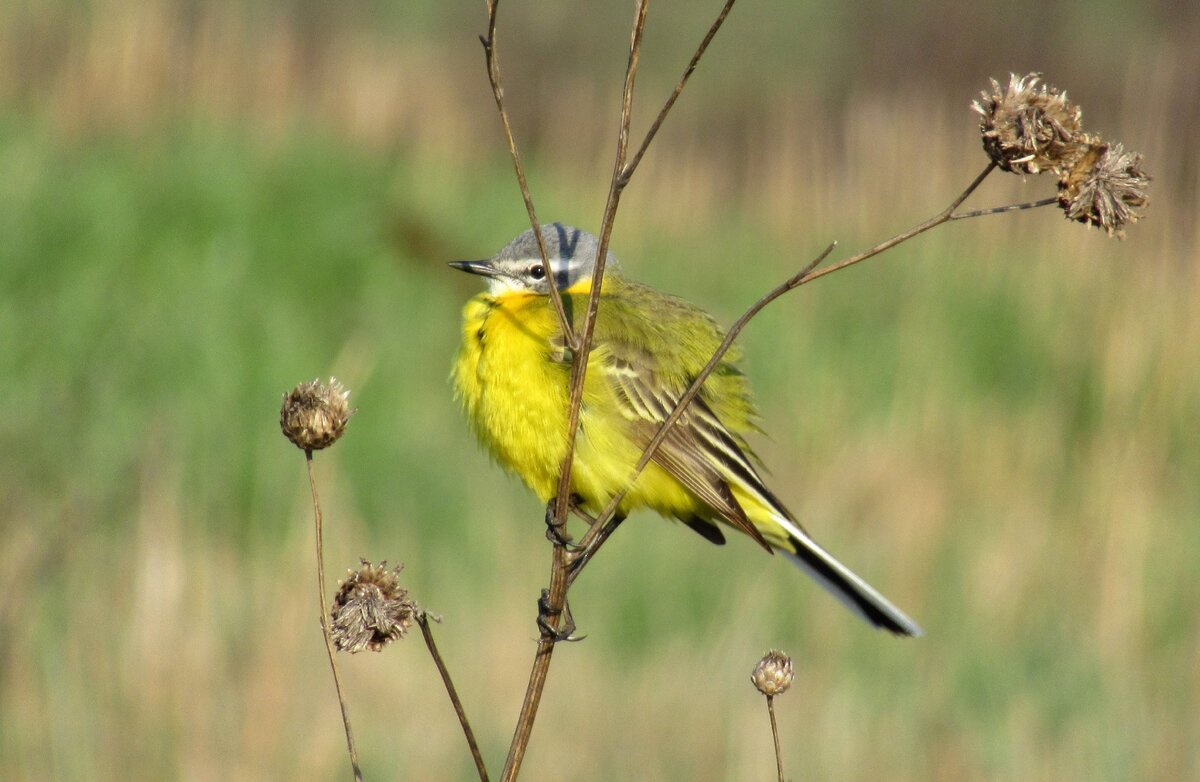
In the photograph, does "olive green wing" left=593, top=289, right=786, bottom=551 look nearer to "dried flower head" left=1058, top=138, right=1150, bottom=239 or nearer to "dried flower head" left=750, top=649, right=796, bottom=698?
"dried flower head" left=750, top=649, right=796, bottom=698

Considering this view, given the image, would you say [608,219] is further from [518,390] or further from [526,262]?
[526,262]

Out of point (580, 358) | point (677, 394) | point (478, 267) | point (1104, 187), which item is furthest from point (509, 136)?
point (478, 267)

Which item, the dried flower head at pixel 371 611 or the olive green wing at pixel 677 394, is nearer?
the dried flower head at pixel 371 611

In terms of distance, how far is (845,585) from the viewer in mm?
4637

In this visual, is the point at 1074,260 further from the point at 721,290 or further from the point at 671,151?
the point at 671,151

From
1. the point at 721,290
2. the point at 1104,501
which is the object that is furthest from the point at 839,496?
the point at 721,290

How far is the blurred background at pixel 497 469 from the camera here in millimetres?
7359

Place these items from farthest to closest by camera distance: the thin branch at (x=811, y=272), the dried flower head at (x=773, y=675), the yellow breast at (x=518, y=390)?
the yellow breast at (x=518, y=390)
the dried flower head at (x=773, y=675)
the thin branch at (x=811, y=272)

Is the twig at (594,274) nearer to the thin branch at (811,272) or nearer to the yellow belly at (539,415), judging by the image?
the thin branch at (811,272)

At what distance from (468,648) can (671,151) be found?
11.5 metres

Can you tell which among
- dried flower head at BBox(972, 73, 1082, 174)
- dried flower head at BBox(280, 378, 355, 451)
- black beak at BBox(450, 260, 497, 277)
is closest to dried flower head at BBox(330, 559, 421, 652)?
dried flower head at BBox(280, 378, 355, 451)

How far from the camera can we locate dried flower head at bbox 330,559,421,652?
2498 millimetres

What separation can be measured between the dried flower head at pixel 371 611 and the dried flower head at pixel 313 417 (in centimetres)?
22

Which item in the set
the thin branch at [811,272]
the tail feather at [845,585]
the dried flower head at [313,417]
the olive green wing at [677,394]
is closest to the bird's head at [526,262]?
the olive green wing at [677,394]
